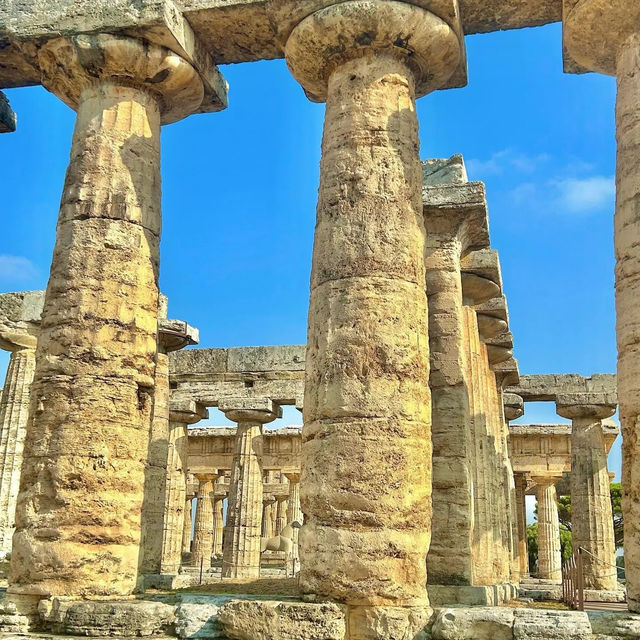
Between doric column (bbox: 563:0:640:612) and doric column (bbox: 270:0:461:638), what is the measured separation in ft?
5.47

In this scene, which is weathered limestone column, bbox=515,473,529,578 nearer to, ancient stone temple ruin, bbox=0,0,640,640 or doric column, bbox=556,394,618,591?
doric column, bbox=556,394,618,591

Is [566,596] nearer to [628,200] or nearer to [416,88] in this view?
[628,200]

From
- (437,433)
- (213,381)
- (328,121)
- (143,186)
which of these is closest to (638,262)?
(328,121)

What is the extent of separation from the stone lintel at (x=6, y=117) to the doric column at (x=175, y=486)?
10621 millimetres

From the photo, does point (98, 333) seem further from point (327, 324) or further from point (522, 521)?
point (522, 521)

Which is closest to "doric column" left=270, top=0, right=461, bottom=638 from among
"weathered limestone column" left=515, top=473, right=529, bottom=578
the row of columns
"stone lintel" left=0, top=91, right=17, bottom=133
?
"stone lintel" left=0, top=91, right=17, bottom=133

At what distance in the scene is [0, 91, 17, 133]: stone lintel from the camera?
1244 cm

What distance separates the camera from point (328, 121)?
9727 mm

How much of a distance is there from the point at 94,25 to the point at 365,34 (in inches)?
143

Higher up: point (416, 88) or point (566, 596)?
point (416, 88)

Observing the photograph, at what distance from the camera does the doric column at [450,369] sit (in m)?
12.1

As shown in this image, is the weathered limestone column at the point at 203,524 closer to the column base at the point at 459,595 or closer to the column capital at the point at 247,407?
the column capital at the point at 247,407

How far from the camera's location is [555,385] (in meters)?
24.0

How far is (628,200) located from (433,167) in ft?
15.9
